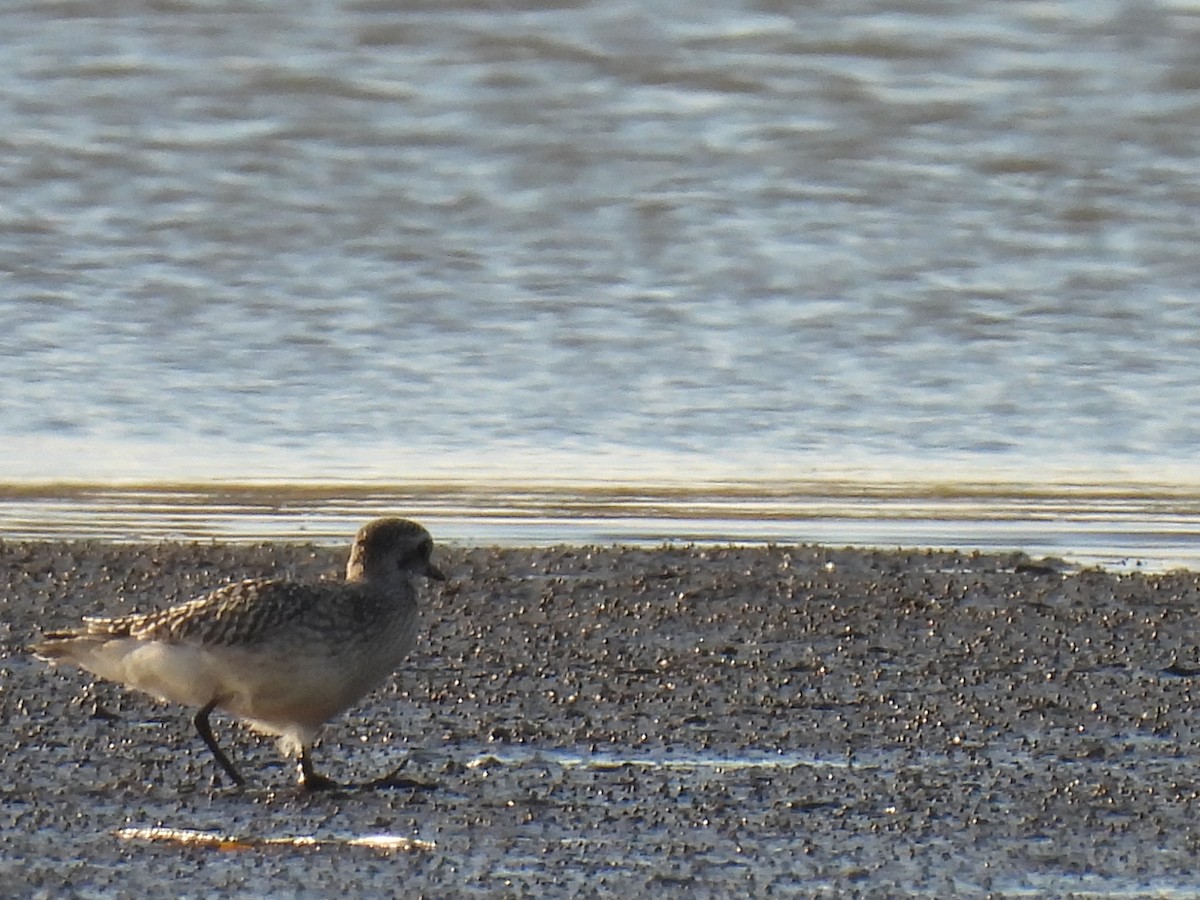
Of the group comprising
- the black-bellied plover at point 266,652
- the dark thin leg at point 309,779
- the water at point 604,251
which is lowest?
the water at point 604,251

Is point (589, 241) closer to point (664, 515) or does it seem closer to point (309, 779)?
point (664, 515)

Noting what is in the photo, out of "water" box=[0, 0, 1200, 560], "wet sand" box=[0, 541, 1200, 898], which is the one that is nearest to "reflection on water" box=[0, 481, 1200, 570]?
"water" box=[0, 0, 1200, 560]

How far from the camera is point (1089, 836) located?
4.88 m

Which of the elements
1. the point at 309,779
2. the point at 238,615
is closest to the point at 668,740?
the point at 309,779

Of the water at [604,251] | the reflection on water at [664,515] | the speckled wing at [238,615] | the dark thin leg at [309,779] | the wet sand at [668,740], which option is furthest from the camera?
the water at [604,251]

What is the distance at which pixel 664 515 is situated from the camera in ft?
28.8

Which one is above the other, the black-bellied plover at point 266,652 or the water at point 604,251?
the black-bellied plover at point 266,652

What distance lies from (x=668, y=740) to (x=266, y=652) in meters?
0.96

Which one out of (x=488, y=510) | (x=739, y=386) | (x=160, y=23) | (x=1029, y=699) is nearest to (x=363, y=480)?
(x=488, y=510)

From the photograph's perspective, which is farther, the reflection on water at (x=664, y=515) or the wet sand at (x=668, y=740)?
the reflection on water at (x=664, y=515)

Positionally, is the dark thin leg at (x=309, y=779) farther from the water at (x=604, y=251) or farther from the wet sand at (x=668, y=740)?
the water at (x=604, y=251)

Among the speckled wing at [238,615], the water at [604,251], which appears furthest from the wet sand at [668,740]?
the water at [604,251]

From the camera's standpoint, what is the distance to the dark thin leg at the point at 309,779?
529 cm

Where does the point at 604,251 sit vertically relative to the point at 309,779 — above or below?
below
